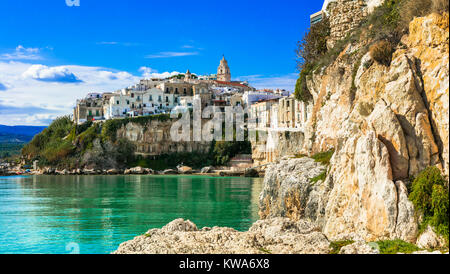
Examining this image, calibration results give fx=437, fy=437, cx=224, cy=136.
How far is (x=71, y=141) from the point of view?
81.2 m

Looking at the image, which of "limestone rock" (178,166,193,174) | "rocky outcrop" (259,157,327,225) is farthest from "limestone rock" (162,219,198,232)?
"limestone rock" (178,166,193,174)

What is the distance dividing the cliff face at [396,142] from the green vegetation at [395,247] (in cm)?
47

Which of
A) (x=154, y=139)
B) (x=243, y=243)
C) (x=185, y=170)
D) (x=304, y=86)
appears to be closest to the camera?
(x=243, y=243)

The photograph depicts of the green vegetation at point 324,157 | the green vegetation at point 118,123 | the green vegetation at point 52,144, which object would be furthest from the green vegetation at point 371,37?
the green vegetation at point 52,144

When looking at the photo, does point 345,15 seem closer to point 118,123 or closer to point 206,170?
point 206,170

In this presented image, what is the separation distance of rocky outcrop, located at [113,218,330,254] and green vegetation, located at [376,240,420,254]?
3.86 feet

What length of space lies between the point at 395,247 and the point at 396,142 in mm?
2898

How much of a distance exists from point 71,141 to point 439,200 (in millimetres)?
79041

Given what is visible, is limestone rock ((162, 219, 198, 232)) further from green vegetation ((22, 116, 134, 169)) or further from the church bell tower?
the church bell tower

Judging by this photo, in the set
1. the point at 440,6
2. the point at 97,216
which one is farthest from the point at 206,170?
the point at 440,6

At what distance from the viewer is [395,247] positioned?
9.01m
